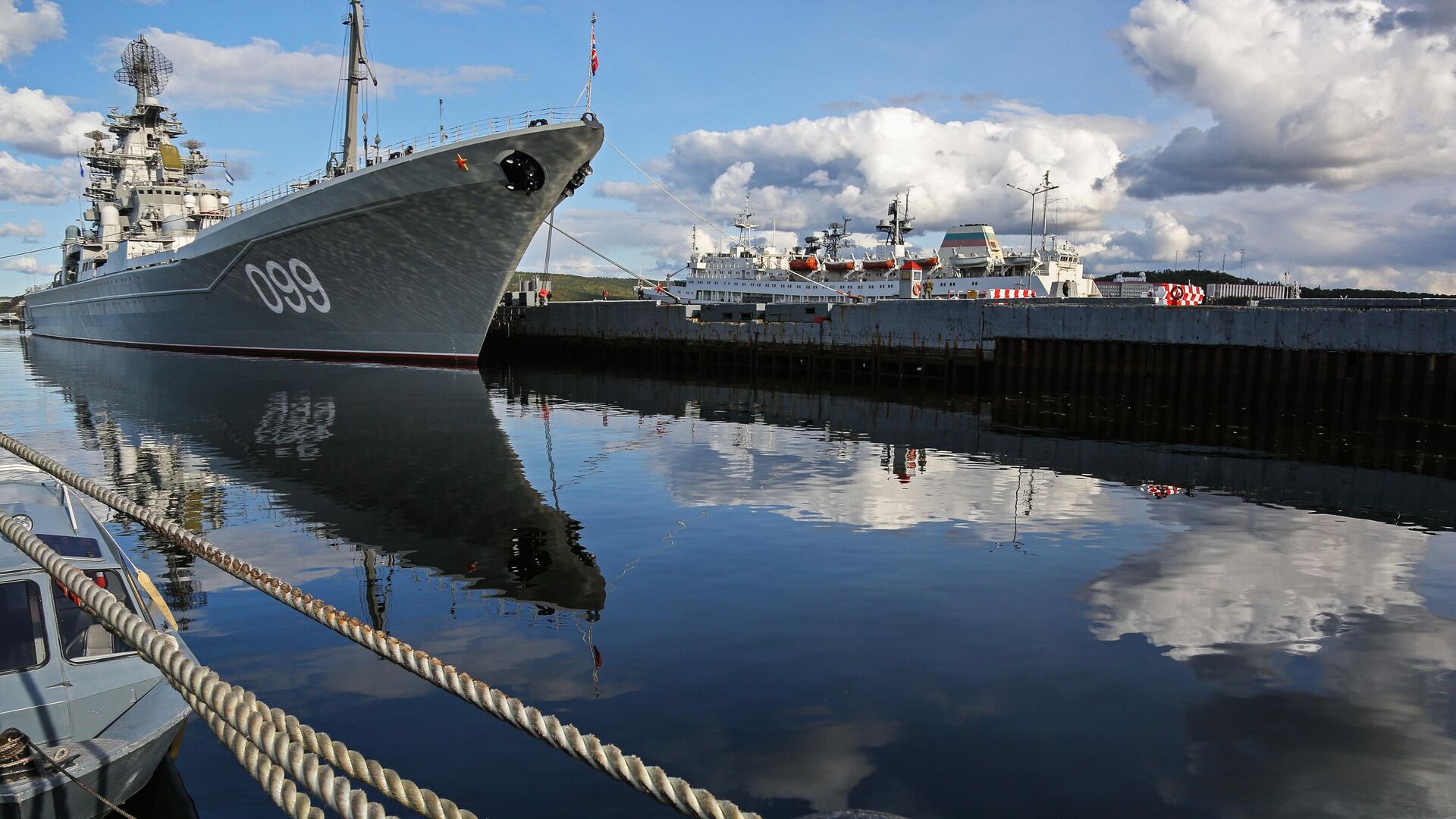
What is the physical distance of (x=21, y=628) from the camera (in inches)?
217

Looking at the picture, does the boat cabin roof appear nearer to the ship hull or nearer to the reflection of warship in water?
the reflection of warship in water

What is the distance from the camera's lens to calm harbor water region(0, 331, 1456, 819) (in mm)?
6371

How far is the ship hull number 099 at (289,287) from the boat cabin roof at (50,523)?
35.6m

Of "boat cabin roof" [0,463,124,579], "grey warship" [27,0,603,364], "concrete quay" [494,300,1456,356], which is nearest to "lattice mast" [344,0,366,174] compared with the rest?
"grey warship" [27,0,603,364]

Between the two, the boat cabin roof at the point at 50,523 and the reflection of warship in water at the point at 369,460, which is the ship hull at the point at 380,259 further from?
the boat cabin roof at the point at 50,523

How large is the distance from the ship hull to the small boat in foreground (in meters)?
32.6

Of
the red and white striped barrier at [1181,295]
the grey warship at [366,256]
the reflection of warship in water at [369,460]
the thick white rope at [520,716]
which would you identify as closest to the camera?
the thick white rope at [520,716]

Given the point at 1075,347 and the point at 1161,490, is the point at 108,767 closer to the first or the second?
the point at 1161,490

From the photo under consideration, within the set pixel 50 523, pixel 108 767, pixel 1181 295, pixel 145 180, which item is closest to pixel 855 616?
pixel 108 767

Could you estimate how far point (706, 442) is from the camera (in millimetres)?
22641

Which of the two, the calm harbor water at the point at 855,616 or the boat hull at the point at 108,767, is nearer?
the boat hull at the point at 108,767

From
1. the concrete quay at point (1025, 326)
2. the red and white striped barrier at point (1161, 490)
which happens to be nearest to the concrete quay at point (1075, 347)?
the concrete quay at point (1025, 326)

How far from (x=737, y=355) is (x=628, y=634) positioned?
4007cm

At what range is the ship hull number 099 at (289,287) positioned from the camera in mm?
41312
